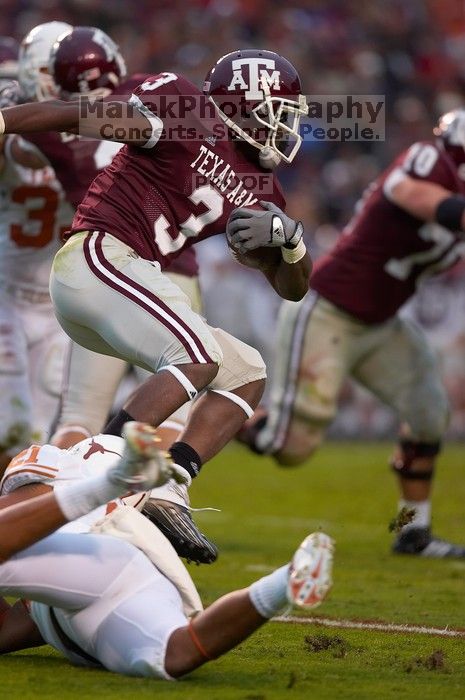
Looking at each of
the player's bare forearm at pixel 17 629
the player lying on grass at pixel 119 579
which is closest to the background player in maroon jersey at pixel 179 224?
the player lying on grass at pixel 119 579

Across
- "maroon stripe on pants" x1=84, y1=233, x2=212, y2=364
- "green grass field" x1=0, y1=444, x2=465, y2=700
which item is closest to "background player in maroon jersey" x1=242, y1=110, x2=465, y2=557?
"green grass field" x1=0, y1=444, x2=465, y2=700

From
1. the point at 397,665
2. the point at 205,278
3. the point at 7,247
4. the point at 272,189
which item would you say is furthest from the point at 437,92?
the point at 397,665

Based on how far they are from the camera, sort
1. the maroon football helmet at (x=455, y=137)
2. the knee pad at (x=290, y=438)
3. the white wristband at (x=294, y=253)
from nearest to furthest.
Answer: the white wristband at (x=294, y=253) < the maroon football helmet at (x=455, y=137) < the knee pad at (x=290, y=438)

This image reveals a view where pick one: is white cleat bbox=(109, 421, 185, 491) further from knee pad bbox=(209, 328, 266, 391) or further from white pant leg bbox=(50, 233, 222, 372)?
knee pad bbox=(209, 328, 266, 391)

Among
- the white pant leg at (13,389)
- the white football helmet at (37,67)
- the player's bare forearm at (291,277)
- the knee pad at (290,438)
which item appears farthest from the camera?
the knee pad at (290,438)

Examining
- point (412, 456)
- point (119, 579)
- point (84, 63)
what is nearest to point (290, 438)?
point (412, 456)

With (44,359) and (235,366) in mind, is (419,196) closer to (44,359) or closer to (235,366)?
(44,359)

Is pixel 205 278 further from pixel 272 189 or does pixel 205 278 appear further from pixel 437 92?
pixel 272 189

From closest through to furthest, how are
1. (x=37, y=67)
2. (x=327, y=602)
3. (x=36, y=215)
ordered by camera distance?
(x=327, y=602), (x=37, y=67), (x=36, y=215)

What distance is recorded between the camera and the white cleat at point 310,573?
11.1 ft

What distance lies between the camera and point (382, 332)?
728 cm

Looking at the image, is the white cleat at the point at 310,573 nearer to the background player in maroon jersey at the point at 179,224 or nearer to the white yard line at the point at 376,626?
the background player in maroon jersey at the point at 179,224

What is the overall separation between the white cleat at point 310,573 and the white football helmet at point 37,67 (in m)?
3.41

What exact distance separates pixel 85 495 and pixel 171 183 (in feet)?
5.05
